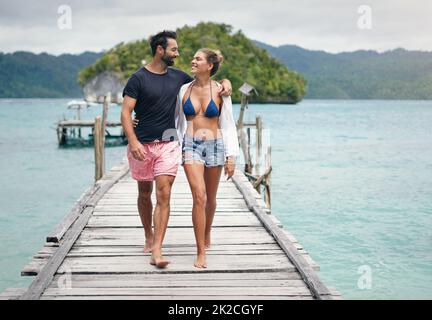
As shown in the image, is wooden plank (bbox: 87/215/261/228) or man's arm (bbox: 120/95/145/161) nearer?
man's arm (bbox: 120/95/145/161)

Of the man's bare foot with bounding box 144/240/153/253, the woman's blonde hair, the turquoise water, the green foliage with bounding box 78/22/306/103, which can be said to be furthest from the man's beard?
the green foliage with bounding box 78/22/306/103

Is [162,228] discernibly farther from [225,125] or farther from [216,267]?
[225,125]

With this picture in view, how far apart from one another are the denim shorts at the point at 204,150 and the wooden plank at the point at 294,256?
1175mm

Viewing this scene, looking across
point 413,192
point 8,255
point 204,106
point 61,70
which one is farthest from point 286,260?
point 61,70

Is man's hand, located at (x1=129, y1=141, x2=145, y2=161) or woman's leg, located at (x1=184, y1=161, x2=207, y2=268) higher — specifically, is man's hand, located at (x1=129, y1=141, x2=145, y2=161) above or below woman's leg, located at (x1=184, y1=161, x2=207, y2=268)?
above

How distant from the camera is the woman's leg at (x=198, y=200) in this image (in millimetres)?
5340

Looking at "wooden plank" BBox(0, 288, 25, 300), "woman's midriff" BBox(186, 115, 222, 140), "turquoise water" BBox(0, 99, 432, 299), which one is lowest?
"turquoise water" BBox(0, 99, 432, 299)

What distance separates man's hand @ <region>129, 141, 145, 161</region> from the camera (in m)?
5.18

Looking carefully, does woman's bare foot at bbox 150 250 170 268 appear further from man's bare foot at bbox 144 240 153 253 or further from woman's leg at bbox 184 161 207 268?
man's bare foot at bbox 144 240 153 253

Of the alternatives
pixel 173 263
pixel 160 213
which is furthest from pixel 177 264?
pixel 160 213

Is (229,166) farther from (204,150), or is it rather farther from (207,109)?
(207,109)

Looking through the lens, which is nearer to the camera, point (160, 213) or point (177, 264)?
point (160, 213)

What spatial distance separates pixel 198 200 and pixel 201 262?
0.57 meters

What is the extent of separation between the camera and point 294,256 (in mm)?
5602
